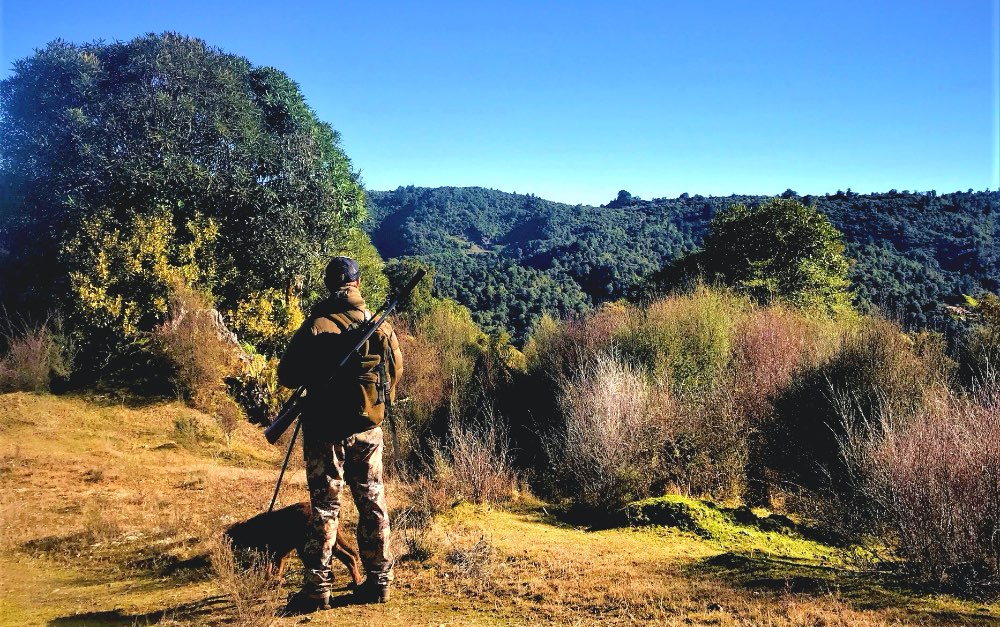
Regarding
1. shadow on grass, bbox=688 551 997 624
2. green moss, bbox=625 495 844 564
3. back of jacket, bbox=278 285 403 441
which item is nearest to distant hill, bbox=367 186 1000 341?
green moss, bbox=625 495 844 564

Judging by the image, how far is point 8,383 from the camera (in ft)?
44.4

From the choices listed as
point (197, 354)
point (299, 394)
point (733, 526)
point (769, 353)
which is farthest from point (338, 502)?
point (197, 354)

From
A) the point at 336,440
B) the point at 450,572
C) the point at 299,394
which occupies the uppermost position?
the point at 299,394

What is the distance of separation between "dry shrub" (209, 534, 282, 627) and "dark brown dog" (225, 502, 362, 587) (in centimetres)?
11

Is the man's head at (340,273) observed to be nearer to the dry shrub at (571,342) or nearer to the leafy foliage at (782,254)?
the dry shrub at (571,342)

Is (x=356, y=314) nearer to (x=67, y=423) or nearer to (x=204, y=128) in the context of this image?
(x=67, y=423)

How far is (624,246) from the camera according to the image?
190ft

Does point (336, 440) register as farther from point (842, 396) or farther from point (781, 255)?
point (781, 255)

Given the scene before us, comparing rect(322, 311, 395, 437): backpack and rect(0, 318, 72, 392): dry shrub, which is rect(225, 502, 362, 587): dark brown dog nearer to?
rect(322, 311, 395, 437): backpack

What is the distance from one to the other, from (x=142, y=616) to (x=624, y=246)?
56640mm

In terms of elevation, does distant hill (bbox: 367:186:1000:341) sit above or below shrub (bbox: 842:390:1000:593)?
above

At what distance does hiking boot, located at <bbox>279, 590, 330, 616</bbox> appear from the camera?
392cm

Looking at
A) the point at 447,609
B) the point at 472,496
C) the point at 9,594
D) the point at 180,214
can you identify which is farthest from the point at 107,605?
the point at 180,214

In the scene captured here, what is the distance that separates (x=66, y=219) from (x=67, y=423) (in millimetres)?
6090
